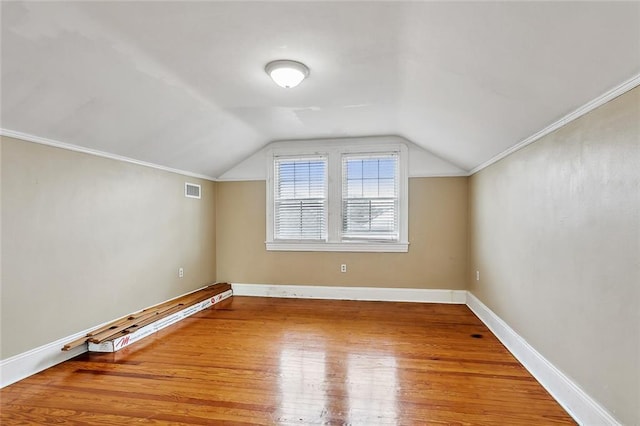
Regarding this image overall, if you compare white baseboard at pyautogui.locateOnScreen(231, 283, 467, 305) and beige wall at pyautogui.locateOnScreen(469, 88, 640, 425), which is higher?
beige wall at pyautogui.locateOnScreen(469, 88, 640, 425)

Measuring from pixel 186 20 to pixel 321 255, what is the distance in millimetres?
3831

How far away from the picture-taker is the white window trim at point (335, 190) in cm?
503

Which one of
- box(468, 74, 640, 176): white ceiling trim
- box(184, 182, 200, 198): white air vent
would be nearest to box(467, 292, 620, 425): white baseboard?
box(468, 74, 640, 176): white ceiling trim

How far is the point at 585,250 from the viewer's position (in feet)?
6.75

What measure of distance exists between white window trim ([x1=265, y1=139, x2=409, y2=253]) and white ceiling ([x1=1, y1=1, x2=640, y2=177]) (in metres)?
1.37

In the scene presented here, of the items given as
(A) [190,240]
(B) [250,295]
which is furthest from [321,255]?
(A) [190,240]

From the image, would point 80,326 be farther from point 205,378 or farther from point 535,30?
point 535,30

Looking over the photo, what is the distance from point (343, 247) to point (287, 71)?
3140 millimetres

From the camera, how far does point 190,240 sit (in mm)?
4906

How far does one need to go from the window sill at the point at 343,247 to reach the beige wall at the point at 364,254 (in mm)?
76


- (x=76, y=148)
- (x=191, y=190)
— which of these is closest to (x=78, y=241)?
(x=76, y=148)

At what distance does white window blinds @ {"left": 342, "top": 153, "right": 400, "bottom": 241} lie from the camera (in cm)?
508

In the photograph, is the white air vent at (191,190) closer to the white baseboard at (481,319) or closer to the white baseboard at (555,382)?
the white baseboard at (481,319)

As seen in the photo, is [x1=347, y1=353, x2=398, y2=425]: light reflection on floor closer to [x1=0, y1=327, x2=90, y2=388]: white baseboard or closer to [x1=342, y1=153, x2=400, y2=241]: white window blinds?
[x1=342, y1=153, x2=400, y2=241]: white window blinds
